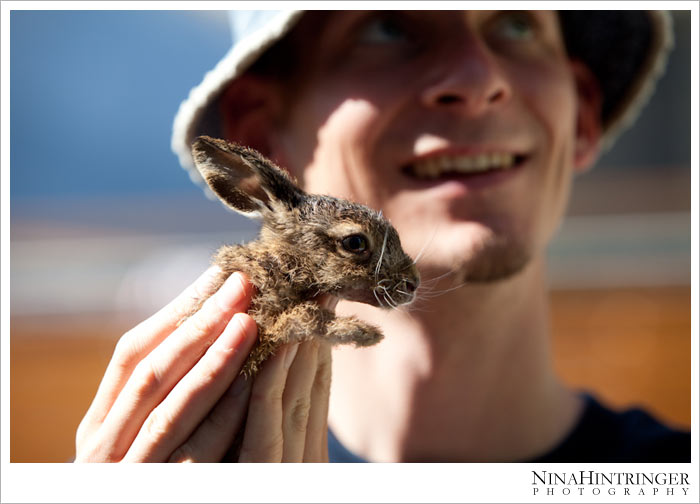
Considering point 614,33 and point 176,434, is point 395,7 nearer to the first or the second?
point 614,33

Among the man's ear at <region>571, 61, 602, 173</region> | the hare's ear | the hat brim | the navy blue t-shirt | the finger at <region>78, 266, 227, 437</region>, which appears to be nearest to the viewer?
the hare's ear

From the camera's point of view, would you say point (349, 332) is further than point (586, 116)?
No

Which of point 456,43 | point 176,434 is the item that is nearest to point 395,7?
point 456,43

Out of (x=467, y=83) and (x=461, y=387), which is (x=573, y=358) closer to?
(x=461, y=387)

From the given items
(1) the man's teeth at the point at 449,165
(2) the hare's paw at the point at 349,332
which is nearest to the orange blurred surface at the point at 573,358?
(2) the hare's paw at the point at 349,332

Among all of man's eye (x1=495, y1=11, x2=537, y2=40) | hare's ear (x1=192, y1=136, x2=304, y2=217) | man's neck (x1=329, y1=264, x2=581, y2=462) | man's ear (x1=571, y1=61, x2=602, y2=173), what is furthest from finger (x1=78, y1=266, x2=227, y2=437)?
man's ear (x1=571, y1=61, x2=602, y2=173)

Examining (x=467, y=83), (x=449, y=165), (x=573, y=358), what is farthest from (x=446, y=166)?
(x=573, y=358)

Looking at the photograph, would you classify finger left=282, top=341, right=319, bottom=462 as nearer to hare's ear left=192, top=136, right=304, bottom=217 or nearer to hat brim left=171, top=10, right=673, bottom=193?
hare's ear left=192, top=136, right=304, bottom=217
